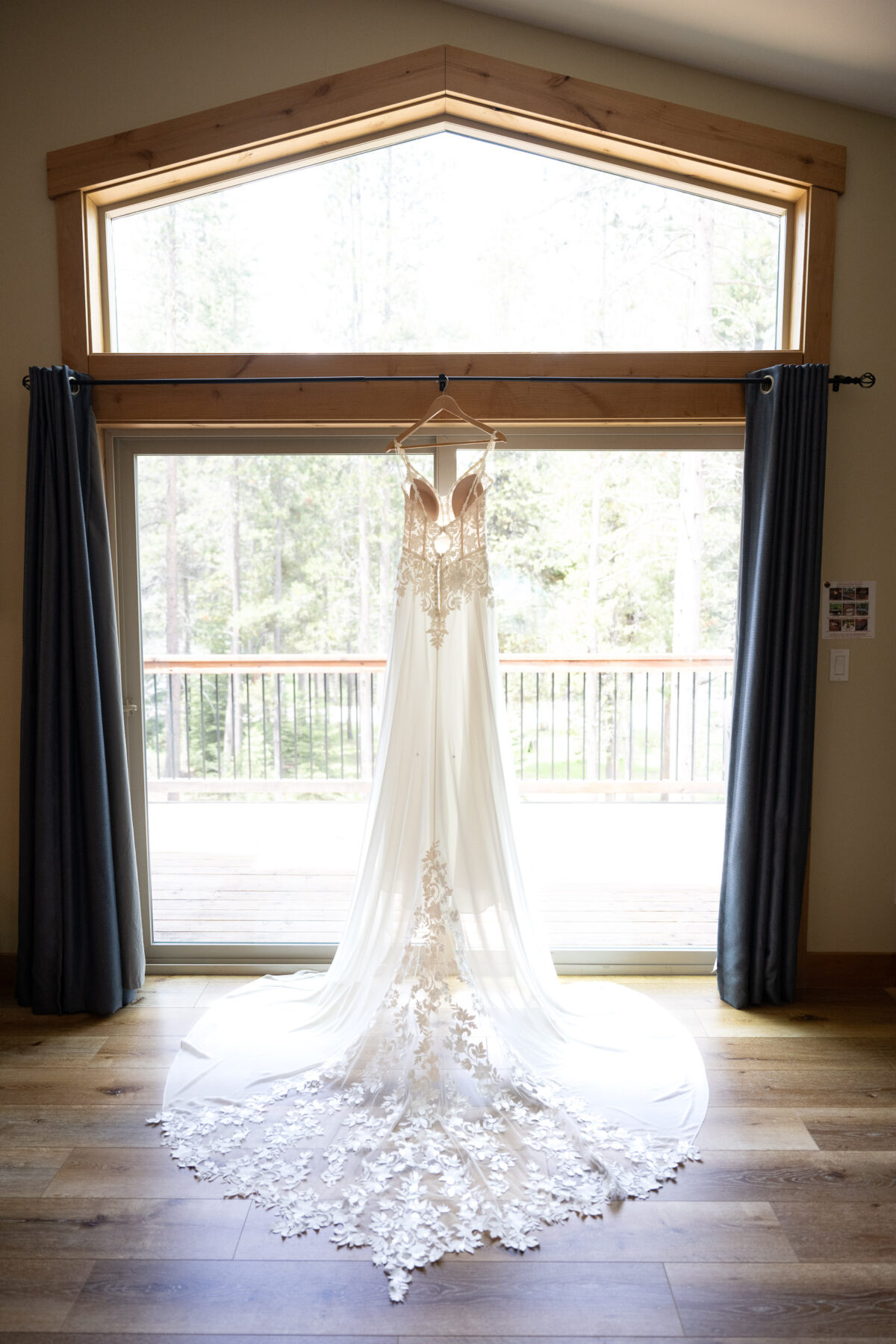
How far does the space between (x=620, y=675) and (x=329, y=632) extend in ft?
4.22

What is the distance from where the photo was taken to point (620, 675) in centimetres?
361

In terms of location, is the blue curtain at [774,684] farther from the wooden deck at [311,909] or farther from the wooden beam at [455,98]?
the wooden beam at [455,98]

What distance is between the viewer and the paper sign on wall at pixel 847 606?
117 inches

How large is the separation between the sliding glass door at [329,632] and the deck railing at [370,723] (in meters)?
0.01

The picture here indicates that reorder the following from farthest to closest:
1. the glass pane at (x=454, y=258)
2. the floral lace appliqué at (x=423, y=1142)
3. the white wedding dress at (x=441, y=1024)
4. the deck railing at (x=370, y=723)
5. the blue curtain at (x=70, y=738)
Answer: the deck railing at (x=370, y=723)
the glass pane at (x=454, y=258)
the blue curtain at (x=70, y=738)
the white wedding dress at (x=441, y=1024)
the floral lace appliqué at (x=423, y=1142)

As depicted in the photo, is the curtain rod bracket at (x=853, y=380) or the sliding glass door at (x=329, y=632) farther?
the sliding glass door at (x=329, y=632)

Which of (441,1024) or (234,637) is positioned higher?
(234,637)

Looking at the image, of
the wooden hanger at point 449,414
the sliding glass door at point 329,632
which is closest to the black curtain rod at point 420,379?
the wooden hanger at point 449,414

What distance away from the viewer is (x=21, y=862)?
2869 millimetres

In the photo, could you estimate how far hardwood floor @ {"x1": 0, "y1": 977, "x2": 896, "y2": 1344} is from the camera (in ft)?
5.50

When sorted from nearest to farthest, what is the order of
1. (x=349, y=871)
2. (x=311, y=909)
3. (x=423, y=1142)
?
(x=423, y=1142)
(x=311, y=909)
(x=349, y=871)

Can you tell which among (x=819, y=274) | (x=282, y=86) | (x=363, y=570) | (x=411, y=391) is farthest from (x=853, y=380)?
(x=282, y=86)

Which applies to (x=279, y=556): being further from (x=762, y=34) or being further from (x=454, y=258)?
(x=762, y=34)

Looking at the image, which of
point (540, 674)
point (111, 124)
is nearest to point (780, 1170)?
point (540, 674)
